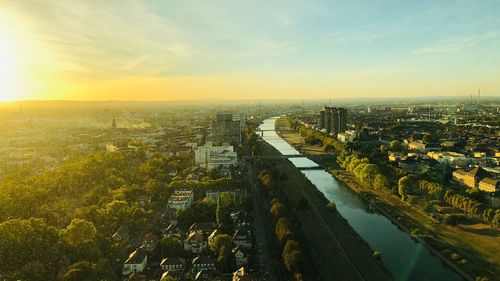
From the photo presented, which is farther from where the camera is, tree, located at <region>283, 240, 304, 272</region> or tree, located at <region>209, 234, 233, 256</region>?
tree, located at <region>209, 234, 233, 256</region>

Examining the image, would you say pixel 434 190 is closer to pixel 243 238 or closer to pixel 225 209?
pixel 225 209

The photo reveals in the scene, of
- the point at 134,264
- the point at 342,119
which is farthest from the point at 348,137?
the point at 134,264

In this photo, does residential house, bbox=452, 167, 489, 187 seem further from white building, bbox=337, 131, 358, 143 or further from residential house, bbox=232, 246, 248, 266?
white building, bbox=337, 131, 358, 143

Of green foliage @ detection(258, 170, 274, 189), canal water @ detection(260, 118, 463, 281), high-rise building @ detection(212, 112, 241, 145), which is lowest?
canal water @ detection(260, 118, 463, 281)

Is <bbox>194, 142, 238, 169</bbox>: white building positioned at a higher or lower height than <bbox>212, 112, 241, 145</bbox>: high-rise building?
lower

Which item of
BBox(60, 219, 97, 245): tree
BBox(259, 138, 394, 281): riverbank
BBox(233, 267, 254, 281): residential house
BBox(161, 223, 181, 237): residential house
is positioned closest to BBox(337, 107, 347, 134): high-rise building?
BBox(259, 138, 394, 281): riverbank

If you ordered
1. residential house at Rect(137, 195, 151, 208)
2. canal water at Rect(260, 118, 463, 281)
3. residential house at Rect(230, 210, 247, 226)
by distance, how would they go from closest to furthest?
canal water at Rect(260, 118, 463, 281) < residential house at Rect(230, 210, 247, 226) < residential house at Rect(137, 195, 151, 208)
